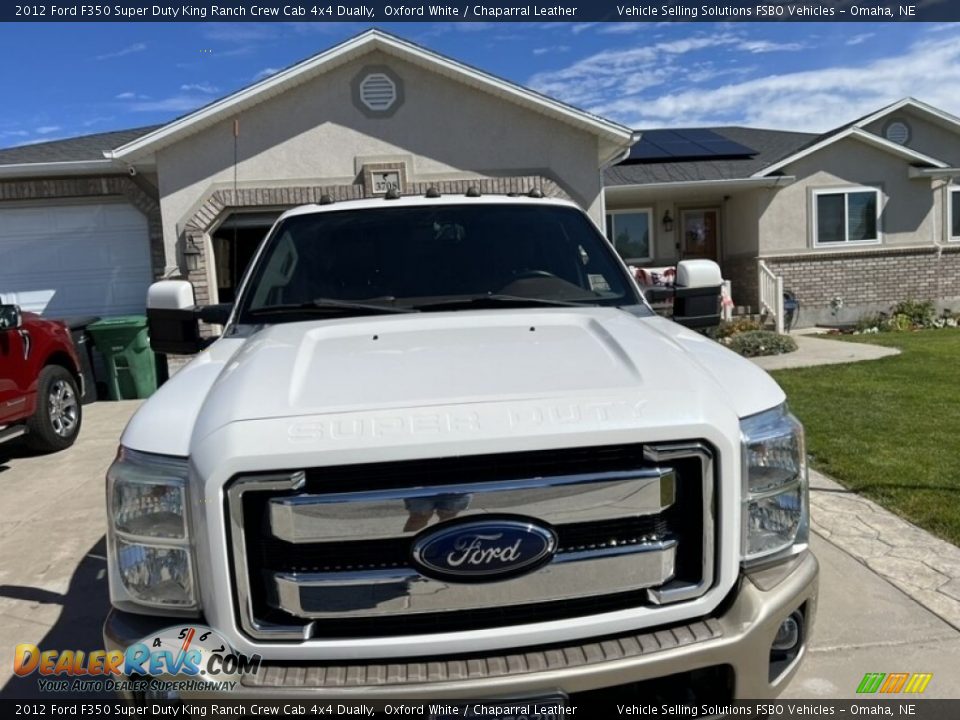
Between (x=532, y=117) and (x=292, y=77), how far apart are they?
3.58 metres

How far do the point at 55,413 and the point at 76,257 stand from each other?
5336mm

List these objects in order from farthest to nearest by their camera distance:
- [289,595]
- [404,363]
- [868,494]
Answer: [868,494], [404,363], [289,595]

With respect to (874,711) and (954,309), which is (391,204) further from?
(954,309)

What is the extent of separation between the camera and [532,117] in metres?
11.1

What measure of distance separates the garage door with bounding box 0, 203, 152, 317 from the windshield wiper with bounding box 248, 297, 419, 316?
9845mm

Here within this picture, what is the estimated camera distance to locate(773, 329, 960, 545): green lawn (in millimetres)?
4883

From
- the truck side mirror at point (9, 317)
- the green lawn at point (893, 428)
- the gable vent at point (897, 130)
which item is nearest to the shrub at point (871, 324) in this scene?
the green lawn at point (893, 428)

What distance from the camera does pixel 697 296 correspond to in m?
3.43

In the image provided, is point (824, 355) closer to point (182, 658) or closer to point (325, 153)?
point (325, 153)

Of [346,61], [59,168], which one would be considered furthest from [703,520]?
[59,168]

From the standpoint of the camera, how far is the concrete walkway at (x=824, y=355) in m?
10.7

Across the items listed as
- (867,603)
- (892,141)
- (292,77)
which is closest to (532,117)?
(292,77)

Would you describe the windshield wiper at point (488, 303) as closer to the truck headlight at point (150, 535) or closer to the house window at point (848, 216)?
the truck headlight at point (150, 535)

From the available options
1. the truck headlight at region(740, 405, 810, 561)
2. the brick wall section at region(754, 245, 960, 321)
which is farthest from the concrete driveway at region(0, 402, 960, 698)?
the brick wall section at region(754, 245, 960, 321)
